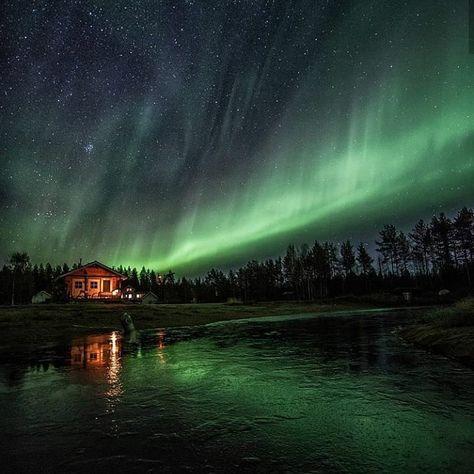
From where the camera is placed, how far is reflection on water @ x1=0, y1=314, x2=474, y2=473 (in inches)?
185

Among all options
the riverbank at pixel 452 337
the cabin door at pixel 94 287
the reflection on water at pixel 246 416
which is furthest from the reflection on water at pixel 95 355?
the cabin door at pixel 94 287

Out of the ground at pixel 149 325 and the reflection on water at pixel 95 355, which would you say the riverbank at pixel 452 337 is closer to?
the ground at pixel 149 325

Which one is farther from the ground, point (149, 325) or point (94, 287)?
point (94, 287)

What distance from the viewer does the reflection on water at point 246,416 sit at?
15.4ft

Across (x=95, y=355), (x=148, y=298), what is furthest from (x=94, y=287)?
(x=95, y=355)

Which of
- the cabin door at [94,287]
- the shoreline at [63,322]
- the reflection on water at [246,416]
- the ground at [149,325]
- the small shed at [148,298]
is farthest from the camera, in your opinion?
the small shed at [148,298]

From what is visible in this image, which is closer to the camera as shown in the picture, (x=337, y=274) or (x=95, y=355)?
(x=95, y=355)

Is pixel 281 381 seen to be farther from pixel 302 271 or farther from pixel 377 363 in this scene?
pixel 302 271

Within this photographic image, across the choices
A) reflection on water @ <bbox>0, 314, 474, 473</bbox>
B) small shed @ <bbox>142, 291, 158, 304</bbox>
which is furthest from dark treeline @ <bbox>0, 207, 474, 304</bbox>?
reflection on water @ <bbox>0, 314, 474, 473</bbox>

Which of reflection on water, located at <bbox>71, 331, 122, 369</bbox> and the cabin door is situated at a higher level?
the cabin door

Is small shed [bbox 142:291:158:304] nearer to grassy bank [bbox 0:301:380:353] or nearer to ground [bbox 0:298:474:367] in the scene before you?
ground [bbox 0:298:474:367]

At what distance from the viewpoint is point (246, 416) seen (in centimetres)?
657

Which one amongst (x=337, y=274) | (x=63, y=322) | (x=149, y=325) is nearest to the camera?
(x=63, y=322)

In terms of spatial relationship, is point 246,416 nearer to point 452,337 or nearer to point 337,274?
point 452,337
